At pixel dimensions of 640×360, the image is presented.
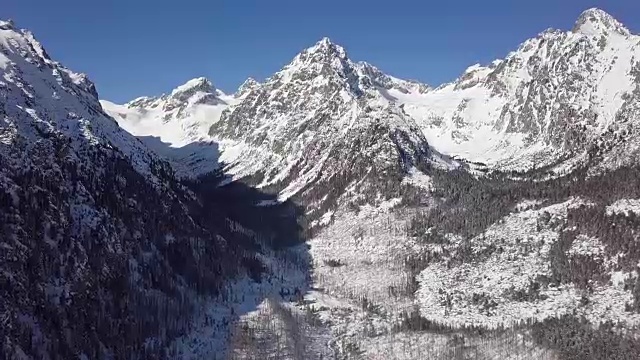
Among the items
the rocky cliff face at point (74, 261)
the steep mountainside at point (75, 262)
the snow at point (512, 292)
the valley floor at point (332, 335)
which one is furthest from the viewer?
the snow at point (512, 292)

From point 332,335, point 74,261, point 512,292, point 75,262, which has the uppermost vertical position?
point 74,261

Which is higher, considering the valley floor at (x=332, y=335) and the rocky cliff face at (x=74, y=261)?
the rocky cliff face at (x=74, y=261)

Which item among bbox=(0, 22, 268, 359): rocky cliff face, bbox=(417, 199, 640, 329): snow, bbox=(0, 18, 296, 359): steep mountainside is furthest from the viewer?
bbox=(417, 199, 640, 329): snow

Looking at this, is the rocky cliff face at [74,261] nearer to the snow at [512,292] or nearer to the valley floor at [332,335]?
the valley floor at [332,335]

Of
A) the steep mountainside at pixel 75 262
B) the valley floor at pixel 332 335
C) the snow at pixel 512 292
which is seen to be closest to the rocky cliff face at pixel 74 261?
the steep mountainside at pixel 75 262

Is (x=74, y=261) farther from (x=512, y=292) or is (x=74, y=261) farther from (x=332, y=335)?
(x=512, y=292)

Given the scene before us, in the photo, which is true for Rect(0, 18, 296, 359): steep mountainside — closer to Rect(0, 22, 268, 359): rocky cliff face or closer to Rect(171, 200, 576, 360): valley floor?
Rect(0, 22, 268, 359): rocky cliff face

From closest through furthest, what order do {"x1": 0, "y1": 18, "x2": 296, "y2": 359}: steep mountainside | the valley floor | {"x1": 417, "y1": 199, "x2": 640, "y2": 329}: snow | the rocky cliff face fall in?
{"x1": 0, "y1": 18, "x2": 296, "y2": 359}: steep mountainside
the rocky cliff face
the valley floor
{"x1": 417, "y1": 199, "x2": 640, "y2": 329}: snow

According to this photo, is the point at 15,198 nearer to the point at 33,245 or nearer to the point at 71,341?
the point at 33,245

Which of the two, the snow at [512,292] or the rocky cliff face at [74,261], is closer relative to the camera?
the rocky cliff face at [74,261]

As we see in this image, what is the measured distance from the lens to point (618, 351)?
445 ft

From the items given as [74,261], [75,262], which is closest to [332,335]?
[75,262]

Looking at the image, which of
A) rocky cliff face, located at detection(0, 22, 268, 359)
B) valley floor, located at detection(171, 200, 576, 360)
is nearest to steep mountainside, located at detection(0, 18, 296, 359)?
rocky cliff face, located at detection(0, 22, 268, 359)

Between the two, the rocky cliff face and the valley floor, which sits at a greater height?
the rocky cliff face
